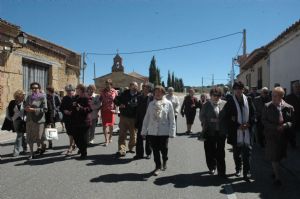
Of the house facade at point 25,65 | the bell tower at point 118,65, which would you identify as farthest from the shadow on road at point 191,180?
the bell tower at point 118,65

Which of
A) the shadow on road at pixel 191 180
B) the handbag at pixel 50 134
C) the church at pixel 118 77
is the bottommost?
the shadow on road at pixel 191 180

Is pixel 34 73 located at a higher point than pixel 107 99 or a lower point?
higher

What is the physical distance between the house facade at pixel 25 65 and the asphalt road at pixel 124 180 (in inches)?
432

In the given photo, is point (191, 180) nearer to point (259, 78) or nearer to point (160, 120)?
point (160, 120)

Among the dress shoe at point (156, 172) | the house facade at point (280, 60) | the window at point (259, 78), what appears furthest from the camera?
the window at point (259, 78)

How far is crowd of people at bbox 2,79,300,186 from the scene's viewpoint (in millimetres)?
6793

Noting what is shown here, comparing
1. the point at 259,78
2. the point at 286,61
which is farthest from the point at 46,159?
the point at 259,78

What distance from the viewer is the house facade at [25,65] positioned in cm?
1952

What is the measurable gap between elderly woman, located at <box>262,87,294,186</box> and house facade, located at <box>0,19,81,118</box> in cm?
1513

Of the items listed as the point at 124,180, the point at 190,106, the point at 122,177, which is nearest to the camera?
the point at 124,180

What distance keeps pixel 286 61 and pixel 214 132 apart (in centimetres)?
A: 989

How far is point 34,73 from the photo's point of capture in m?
23.9

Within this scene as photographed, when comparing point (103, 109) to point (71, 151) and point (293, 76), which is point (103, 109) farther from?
point (293, 76)

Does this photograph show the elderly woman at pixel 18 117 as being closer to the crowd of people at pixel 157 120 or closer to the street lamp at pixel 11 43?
the crowd of people at pixel 157 120
